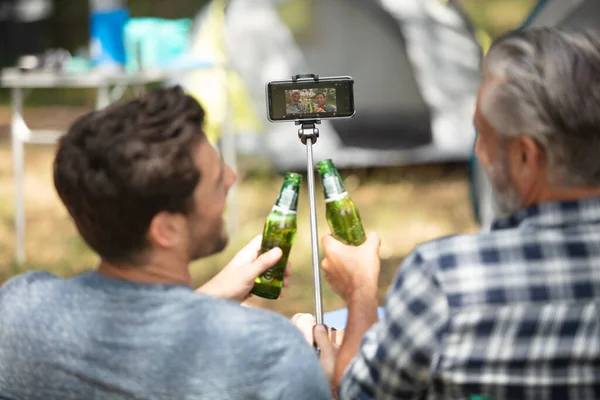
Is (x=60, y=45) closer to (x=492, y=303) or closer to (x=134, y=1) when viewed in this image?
(x=134, y=1)

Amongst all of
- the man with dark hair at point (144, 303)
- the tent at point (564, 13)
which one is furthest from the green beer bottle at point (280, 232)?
the tent at point (564, 13)

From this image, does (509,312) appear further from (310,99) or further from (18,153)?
(18,153)

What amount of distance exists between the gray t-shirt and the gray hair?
484 millimetres

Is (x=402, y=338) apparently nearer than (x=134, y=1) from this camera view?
Yes

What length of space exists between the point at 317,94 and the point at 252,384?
71 centimetres

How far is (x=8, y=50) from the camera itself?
537 inches

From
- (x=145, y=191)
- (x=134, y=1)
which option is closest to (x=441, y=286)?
(x=145, y=191)

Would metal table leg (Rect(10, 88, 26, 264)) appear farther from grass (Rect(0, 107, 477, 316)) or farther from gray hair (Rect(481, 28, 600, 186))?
gray hair (Rect(481, 28, 600, 186))

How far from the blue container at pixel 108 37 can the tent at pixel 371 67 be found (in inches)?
61.6

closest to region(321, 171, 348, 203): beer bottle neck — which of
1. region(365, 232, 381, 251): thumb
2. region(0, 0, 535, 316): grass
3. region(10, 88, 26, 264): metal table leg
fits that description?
region(365, 232, 381, 251): thumb

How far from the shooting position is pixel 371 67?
6.71 m

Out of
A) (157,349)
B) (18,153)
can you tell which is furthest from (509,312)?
(18,153)

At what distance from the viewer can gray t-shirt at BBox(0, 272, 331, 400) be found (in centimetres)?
153

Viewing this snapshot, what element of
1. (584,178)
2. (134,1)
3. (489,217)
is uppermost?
(134,1)
